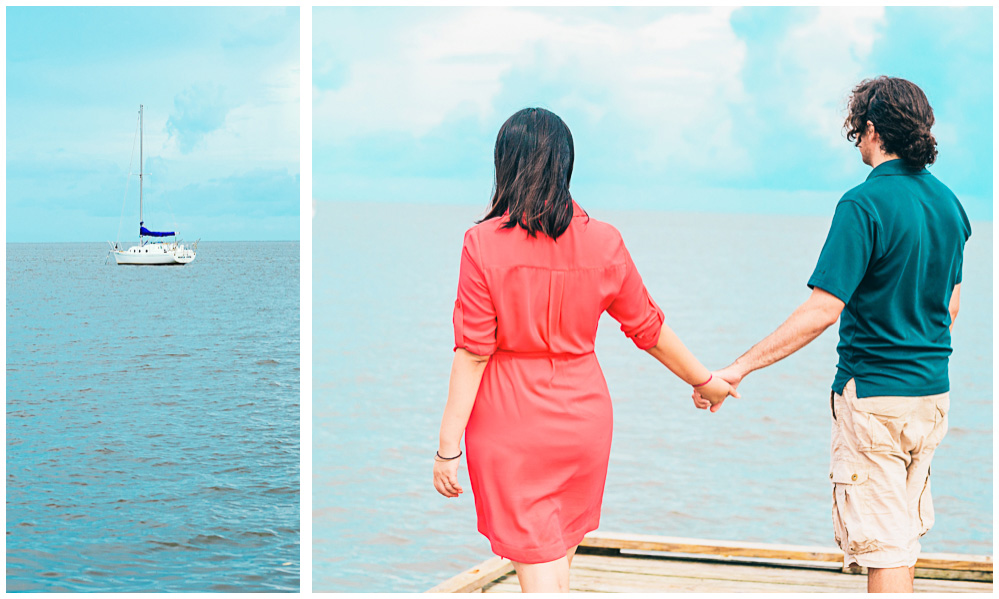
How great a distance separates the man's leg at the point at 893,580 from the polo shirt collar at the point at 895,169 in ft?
2.61

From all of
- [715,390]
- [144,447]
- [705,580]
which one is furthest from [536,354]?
[144,447]

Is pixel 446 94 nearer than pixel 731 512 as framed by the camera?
No

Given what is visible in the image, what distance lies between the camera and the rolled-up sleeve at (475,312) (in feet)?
5.26

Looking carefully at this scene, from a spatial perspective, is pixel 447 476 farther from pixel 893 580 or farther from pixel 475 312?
pixel 893 580

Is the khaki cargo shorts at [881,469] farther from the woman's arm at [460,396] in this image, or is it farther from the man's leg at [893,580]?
the woman's arm at [460,396]

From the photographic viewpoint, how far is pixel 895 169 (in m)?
1.80

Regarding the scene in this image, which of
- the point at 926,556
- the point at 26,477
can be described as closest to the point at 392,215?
the point at 26,477

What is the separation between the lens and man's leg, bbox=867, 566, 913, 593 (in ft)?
5.92

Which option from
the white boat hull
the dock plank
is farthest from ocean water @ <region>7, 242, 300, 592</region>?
the dock plank

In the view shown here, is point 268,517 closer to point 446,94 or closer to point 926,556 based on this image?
point 926,556

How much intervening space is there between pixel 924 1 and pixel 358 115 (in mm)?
23428

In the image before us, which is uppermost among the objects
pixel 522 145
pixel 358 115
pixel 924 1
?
pixel 358 115

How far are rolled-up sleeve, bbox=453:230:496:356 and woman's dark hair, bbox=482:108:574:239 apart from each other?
3.7 inches

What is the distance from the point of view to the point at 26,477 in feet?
25.2
